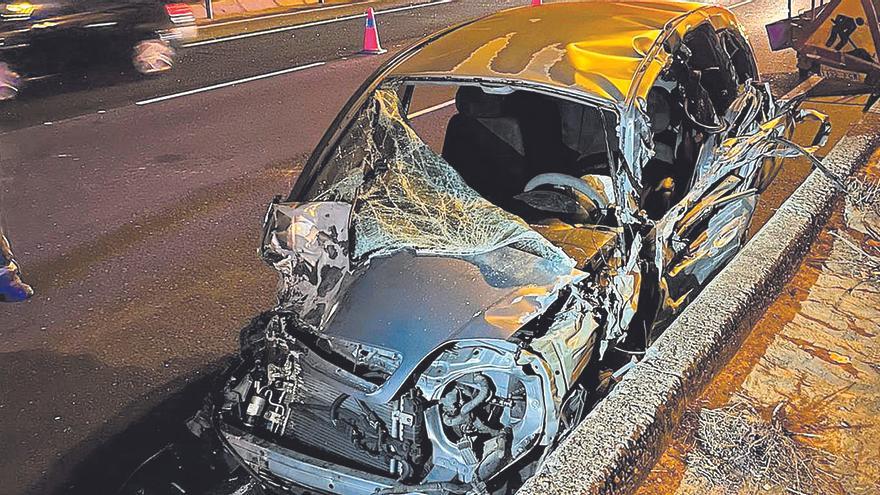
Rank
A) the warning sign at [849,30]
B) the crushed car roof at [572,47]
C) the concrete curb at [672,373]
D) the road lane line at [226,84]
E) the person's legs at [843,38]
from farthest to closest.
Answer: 1. the road lane line at [226,84]
2. the person's legs at [843,38]
3. the warning sign at [849,30]
4. the crushed car roof at [572,47]
5. the concrete curb at [672,373]

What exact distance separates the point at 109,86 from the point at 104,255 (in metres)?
5.48

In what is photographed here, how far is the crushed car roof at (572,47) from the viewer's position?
3.89 meters

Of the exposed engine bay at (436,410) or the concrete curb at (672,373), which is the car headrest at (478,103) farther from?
the exposed engine bay at (436,410)

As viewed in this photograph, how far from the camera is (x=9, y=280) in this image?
5.61m

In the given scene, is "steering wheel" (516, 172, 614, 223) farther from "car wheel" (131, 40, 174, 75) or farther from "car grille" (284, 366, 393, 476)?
"car wheel" (131, 40, 174, 75)

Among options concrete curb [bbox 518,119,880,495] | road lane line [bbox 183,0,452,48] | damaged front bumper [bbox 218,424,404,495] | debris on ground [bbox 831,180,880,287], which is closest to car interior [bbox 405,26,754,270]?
concrete curb [bbox 518,119,880,495]

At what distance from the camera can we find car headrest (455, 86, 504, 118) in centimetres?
459

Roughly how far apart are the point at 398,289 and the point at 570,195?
1.24 metres

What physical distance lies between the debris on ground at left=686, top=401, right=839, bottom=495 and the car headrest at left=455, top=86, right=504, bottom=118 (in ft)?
6.32

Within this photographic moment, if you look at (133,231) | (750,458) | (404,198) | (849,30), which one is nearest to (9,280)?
(133,231)

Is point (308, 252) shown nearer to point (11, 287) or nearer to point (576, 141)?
point (576, 141)

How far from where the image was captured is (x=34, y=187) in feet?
24.8

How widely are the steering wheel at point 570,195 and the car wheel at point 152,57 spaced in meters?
8.85

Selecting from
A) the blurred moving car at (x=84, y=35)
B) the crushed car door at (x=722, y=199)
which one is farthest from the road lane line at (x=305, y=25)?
the crushed car door at (x=722, y=199)
